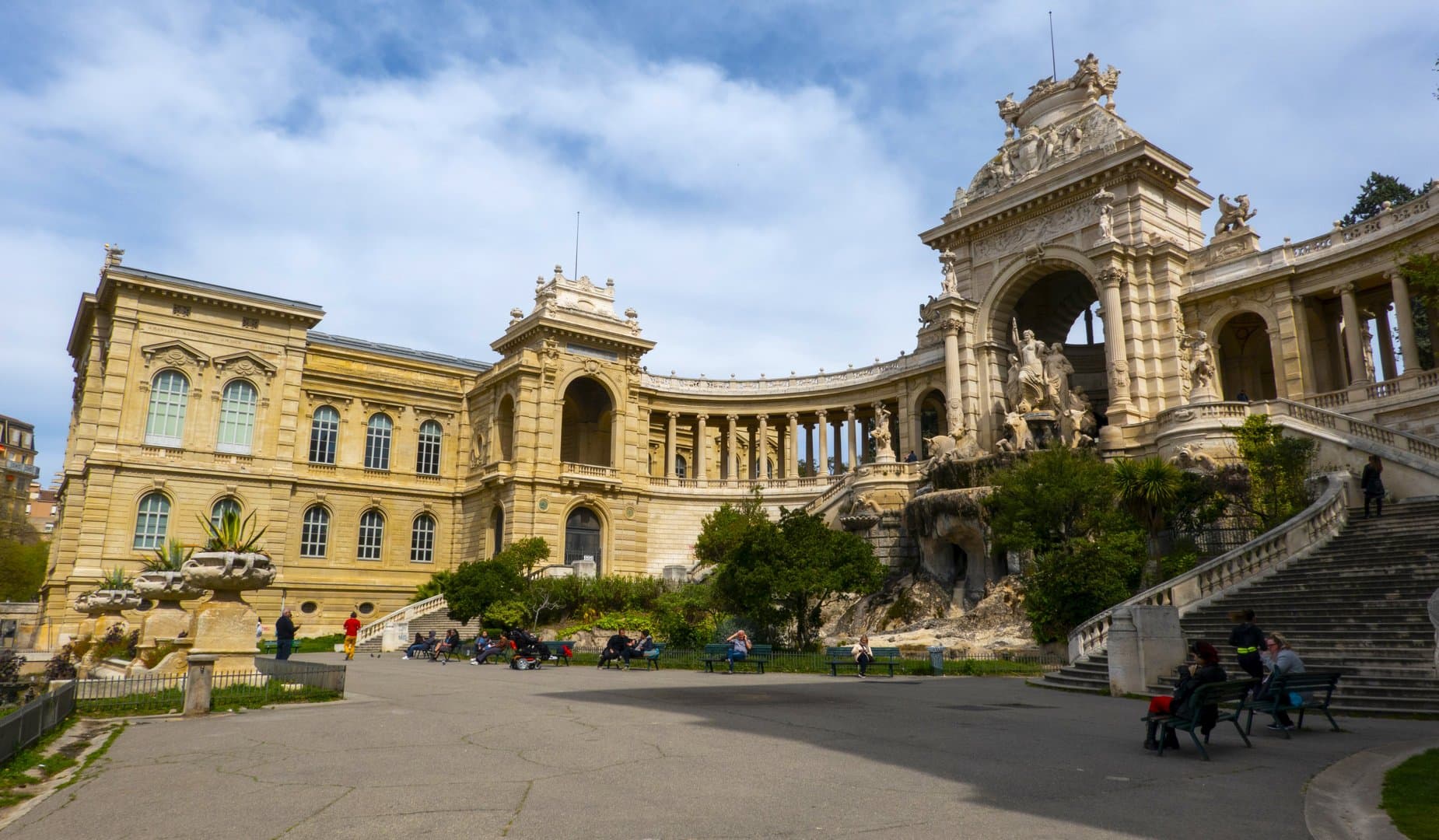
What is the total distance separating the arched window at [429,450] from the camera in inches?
2037

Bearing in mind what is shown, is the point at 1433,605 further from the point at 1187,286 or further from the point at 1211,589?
the point at 1187,286

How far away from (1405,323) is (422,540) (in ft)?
146

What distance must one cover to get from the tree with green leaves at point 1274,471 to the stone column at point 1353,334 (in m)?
7.31

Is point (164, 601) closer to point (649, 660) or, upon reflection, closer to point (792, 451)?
point (649, 660)

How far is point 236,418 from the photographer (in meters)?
45.3

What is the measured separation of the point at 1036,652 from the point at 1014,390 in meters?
16.0

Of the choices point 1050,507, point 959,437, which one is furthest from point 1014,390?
point 1050,507

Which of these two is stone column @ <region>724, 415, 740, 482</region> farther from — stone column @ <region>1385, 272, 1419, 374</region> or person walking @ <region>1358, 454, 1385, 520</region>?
person walking @ <region>1358, 454, 1385, 520</region>

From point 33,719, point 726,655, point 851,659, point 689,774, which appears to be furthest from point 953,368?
point 33,719

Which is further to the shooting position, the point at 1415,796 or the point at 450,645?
the point at 450,645

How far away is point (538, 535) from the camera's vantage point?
4444 centimetres

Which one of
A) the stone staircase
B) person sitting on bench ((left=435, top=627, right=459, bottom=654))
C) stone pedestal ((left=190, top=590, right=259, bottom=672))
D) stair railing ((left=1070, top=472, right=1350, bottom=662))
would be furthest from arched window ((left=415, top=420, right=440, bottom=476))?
the stone staircase

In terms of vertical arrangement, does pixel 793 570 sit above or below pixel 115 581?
above

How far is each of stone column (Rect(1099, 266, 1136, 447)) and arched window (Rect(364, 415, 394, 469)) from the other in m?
35.8
